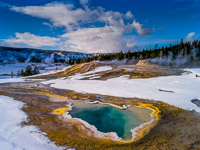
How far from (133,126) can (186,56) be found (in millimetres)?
61647

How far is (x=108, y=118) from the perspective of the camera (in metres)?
7.60

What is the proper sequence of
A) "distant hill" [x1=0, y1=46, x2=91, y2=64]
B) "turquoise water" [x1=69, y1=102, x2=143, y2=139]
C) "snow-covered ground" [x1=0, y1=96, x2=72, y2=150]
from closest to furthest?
"snow-covered ground" [x1=0, y1=96, x2=72, y2=150] → "turquoise water" [x1=69, y1=102, x2=143, y2=139] → "distant hill" [x1=0, y1=46, x2=91, y2=64]

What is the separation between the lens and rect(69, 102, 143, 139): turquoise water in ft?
20.2

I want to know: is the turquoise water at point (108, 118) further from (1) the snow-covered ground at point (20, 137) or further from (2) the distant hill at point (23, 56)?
(2) the distant hill at point (23, 56)

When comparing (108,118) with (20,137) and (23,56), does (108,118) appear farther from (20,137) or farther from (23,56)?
(23,56)

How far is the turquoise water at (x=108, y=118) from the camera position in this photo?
20.2ft

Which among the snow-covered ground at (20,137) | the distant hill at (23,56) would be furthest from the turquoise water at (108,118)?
the distant hill at (23,56)

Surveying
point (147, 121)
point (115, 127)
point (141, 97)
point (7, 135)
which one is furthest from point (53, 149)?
point (141, 97)

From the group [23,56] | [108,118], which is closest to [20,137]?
[108,118]

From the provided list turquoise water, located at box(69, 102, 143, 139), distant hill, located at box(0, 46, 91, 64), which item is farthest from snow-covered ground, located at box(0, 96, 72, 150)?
distant hill, located at box(0, 46, 91, 64)

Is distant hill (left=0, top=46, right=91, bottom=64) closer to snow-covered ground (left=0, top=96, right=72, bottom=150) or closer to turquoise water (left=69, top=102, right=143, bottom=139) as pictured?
turquoise water (left=69, top=102, right=143, bottom=139)

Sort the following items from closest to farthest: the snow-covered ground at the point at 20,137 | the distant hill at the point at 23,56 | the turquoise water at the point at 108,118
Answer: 1. the snow-covered ground at the point at 20,137
2. the turquoise water at the point at 108,118
3. the distant hill at the point at 23,56

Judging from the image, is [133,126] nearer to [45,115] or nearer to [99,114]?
[99,114]

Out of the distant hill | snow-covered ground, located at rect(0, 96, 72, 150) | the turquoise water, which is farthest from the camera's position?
the distant hill
